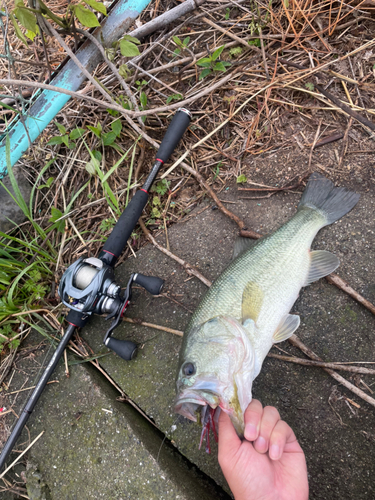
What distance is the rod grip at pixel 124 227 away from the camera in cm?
296

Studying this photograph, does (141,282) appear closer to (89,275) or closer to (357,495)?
(89,275)

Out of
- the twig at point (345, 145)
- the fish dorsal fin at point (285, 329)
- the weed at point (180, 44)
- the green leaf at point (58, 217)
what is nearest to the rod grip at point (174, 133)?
the weed at point (180, 44)

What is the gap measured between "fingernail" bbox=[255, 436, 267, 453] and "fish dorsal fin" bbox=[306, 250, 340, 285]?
4.06ft

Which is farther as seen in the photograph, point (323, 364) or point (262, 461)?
point (323, 364)

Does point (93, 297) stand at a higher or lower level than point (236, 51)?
lower

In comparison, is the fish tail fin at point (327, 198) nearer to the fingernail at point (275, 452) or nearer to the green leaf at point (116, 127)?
the fingernail at point (275, 452)

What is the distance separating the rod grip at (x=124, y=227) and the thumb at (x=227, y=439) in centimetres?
169

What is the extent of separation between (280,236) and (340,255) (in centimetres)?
66

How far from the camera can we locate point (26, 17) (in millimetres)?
2365

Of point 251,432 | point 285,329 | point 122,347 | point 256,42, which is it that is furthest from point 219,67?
point 251,432

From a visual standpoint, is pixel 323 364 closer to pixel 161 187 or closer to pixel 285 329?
pixel 285 329

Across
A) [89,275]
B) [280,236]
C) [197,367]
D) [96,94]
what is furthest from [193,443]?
[96,94]

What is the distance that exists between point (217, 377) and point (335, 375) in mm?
1037

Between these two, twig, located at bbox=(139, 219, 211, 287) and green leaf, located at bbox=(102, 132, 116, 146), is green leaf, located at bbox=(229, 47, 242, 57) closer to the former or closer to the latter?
green leaf, located at bbox=(102, 132, 116, 146)
